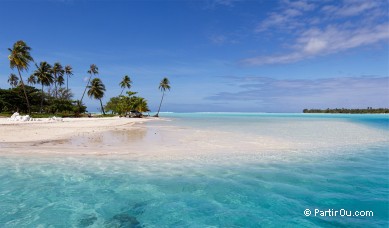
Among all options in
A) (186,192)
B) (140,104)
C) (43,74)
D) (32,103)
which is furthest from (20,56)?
(186,192)

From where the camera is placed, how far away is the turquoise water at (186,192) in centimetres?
534

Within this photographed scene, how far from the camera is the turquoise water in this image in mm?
5336

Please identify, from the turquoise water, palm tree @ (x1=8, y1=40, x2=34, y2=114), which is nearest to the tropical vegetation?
palm tree @ (x1=8, y1=40, x2=34, y2=114)

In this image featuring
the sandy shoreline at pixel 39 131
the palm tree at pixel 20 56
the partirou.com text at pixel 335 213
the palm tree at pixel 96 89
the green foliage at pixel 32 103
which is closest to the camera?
the partirou.com text at pixel 335 213

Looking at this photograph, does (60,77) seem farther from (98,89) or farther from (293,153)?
(293,153)

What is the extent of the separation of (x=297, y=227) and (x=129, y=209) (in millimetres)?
3544

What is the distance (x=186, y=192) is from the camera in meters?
6.93

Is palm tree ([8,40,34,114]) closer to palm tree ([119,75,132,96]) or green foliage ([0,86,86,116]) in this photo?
green foliage ([0,86,86,116])

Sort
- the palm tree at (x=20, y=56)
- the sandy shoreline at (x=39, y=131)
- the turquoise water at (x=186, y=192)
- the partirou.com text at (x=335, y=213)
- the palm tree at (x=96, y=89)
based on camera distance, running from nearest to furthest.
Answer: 1. the turquoise water at (x=186, y=192)
2. the partirou.com text at (x=335, y=213)
3. the sandy shoreline at (x=39, y=131)
4. the palm tree at (x=20, y=56)
5. the palm tree at (x=96, y=89)

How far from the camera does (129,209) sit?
581 centimetres

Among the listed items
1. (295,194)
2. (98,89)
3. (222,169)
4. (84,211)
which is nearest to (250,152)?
(222,169)

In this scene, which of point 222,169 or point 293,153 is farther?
point 293,153

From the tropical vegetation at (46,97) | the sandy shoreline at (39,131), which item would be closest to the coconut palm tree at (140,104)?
the tropical vegetation at (46,97)

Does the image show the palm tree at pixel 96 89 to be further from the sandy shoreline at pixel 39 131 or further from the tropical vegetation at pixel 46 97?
the sandy shoreline at pixel 39 131
